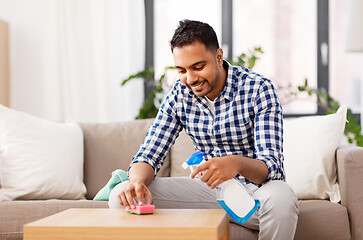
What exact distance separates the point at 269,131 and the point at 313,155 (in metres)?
0.69

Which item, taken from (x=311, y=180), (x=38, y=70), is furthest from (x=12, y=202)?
(x=38, y=70)

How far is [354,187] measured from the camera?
6.16ft

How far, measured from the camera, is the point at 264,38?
11.2ft

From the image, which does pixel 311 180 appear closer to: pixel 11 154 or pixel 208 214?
pixel 208 214

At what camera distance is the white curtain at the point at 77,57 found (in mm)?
3229

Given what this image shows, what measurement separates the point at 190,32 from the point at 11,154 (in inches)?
41.1

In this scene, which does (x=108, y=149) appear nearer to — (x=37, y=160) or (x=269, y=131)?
(x=37, y=160)

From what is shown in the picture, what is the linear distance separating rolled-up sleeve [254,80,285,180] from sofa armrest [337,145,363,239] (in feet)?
1.41

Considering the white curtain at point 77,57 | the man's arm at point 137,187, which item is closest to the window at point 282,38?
the white curtain at point 77,57

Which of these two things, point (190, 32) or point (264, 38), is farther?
point (264, 38)

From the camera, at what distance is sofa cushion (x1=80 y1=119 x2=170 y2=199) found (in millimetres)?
2344

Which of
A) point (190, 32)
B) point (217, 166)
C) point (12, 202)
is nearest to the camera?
point (217, 166)

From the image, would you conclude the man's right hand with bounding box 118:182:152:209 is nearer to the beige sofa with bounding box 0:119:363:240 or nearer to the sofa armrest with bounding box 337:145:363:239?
the beige sofa with bounding box 0:119:363:240

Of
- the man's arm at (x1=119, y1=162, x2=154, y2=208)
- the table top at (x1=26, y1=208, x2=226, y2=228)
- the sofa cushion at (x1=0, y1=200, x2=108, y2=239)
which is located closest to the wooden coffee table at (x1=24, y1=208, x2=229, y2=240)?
the table top at (x1=26, y1=208, x2=226, y2=228)
